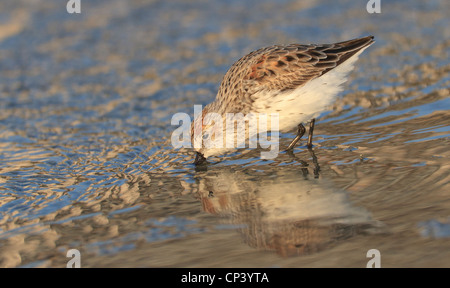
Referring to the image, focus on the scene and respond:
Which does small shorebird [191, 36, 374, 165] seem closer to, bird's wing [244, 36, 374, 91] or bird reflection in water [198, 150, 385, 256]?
bird's wing [244, 36, 374, 91]

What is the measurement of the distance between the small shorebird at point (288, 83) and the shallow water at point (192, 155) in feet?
1.79

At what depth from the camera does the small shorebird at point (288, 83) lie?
24.9 ft

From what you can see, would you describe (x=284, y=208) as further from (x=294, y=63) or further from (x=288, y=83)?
(x=294, y=63)

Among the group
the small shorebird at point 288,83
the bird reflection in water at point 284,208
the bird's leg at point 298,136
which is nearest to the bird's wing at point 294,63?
the small shorebird at point 288,83

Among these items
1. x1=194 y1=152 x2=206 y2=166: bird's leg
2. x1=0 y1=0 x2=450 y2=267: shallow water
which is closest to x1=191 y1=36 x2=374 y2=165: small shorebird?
x1=194 y1=152 x2=206 y2=166: bird's leg

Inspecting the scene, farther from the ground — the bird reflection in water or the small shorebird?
the small shorebird

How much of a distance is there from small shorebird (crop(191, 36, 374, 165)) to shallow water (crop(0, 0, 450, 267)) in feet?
1.79

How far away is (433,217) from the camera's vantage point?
5301 mm

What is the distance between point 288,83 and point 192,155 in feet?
5.12

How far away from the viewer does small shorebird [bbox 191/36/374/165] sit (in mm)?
7578

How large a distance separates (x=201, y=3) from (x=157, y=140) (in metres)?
7.50

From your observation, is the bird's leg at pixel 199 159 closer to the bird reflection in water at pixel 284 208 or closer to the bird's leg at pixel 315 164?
the bird reflection in water at pixel 284 208

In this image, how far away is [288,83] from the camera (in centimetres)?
771
